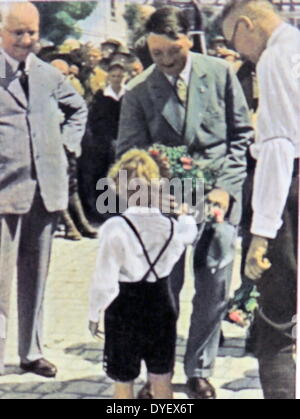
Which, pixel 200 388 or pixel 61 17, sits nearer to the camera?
pixel 61 17

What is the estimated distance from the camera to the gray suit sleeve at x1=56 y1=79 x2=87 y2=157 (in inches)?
190

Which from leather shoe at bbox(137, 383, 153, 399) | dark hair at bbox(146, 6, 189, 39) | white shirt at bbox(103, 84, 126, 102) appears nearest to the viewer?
dark hair at bbox(146, 6, 189, 39)

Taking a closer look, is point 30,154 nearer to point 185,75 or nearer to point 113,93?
point 113,93

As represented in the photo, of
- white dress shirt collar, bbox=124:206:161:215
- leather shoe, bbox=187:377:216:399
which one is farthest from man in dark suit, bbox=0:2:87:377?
leather shoe, bbox=187:377:216:399

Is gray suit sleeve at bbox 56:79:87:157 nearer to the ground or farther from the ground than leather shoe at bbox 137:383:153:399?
farther from the ground

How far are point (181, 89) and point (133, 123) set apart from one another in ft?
1.08

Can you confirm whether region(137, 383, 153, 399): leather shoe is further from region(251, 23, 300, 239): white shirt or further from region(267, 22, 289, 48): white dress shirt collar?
region(267, 22, 289, 48): white dress shirt collar

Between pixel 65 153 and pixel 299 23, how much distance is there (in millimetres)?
1485

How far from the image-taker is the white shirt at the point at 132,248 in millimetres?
4750

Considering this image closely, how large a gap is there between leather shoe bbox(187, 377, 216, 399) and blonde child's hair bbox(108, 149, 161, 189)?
118 centimetres

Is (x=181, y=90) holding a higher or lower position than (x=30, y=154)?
higher

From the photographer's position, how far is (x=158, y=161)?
189 inches

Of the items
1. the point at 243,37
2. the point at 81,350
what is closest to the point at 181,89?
the point at 243,37

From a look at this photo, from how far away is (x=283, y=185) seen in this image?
15.7 ft
